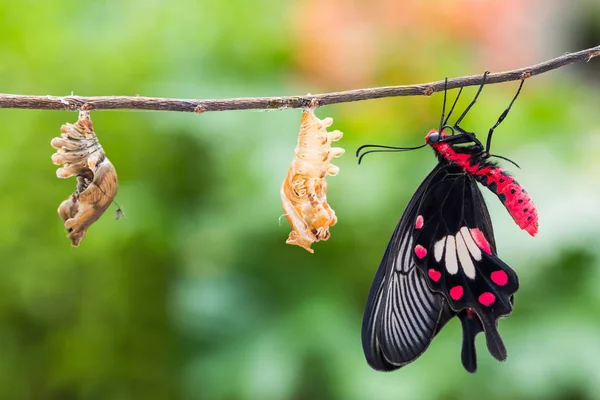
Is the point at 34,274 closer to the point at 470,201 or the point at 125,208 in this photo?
the point at 125,208

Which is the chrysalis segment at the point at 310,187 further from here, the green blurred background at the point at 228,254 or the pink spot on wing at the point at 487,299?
the green blurred background at the point at 228,254

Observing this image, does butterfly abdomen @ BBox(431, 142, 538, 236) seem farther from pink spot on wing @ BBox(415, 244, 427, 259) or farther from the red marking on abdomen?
pink spot on wing @ BBox(415, 244, 427, 259)

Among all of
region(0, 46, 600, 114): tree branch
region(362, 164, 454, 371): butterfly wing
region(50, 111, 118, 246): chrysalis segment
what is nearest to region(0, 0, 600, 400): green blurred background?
region(362, 164, 454, 371): butterfly wing

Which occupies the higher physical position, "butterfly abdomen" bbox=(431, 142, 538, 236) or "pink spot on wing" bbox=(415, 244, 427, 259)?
"butterfly abdomen" bbox=(431, 142, 538, 236)

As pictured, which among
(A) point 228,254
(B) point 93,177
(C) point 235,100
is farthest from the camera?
(A) point 228,254

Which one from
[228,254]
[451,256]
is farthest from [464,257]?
[228,254]

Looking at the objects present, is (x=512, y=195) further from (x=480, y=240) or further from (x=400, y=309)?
(x=400, y=309)

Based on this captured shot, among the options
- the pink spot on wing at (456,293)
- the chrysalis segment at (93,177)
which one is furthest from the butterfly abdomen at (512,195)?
the chrysalis segment at (93,177)
